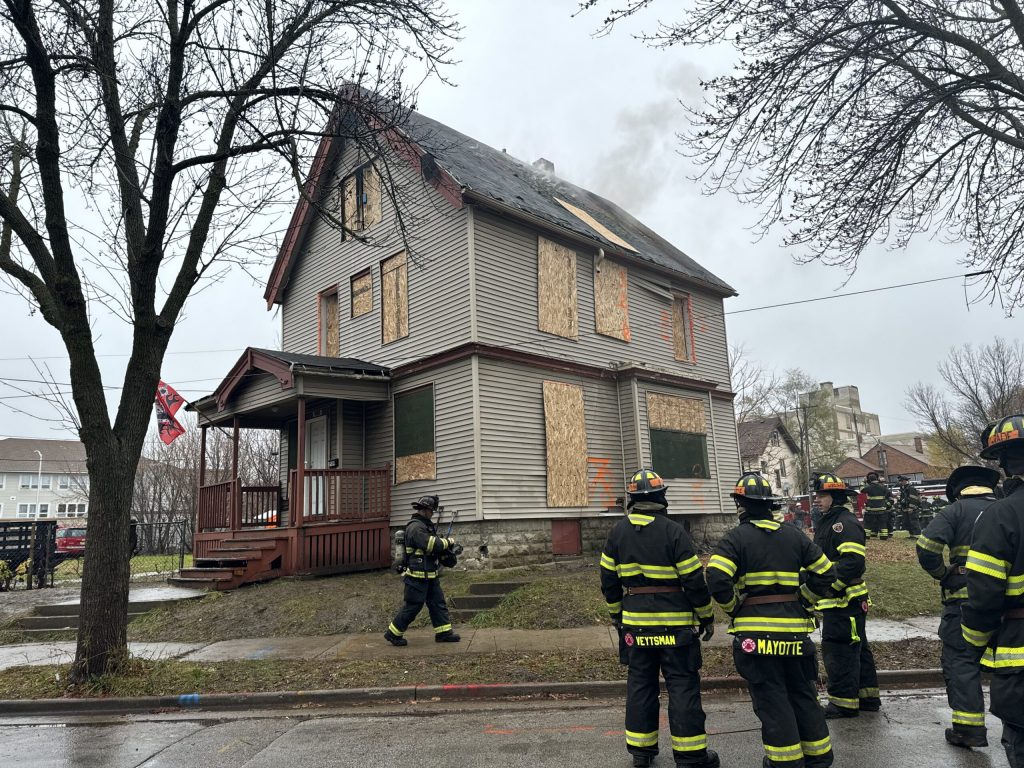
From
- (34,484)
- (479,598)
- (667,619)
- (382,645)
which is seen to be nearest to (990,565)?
(667,619)

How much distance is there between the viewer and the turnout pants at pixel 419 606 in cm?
880

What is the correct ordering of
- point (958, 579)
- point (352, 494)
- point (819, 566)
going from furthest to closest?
1. point (352, 494)
2. point (958, 579)
3. point (819, 566)

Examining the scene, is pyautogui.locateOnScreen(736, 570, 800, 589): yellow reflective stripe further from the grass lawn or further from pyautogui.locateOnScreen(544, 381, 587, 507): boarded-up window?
pyautogui.locateOnScreen(544, 381, 587, 507): boarded-up window

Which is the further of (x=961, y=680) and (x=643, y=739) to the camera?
(x=961, y=680)

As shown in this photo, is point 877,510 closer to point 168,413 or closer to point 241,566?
point 241,566

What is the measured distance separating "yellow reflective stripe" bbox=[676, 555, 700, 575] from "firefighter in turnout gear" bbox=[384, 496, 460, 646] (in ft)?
14.5

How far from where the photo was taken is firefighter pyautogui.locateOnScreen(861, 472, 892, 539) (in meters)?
18.4

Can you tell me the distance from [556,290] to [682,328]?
469cm

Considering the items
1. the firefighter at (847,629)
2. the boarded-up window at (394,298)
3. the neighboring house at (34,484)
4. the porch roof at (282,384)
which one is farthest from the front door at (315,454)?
the neighboring house at (34,484)

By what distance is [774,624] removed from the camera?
4.43 meters

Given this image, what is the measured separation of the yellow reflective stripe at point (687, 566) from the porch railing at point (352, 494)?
9776mm

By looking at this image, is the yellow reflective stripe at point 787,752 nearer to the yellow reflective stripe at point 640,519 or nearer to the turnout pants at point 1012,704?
the turnout pants at point 1012,704

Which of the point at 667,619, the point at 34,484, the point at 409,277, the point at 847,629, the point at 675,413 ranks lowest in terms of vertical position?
the point at 847,629

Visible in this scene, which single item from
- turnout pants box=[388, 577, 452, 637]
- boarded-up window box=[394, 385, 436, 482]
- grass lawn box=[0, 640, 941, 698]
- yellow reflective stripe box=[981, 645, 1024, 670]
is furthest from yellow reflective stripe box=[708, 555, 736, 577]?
boarded-up window box=[394, 385, 436, 482]
